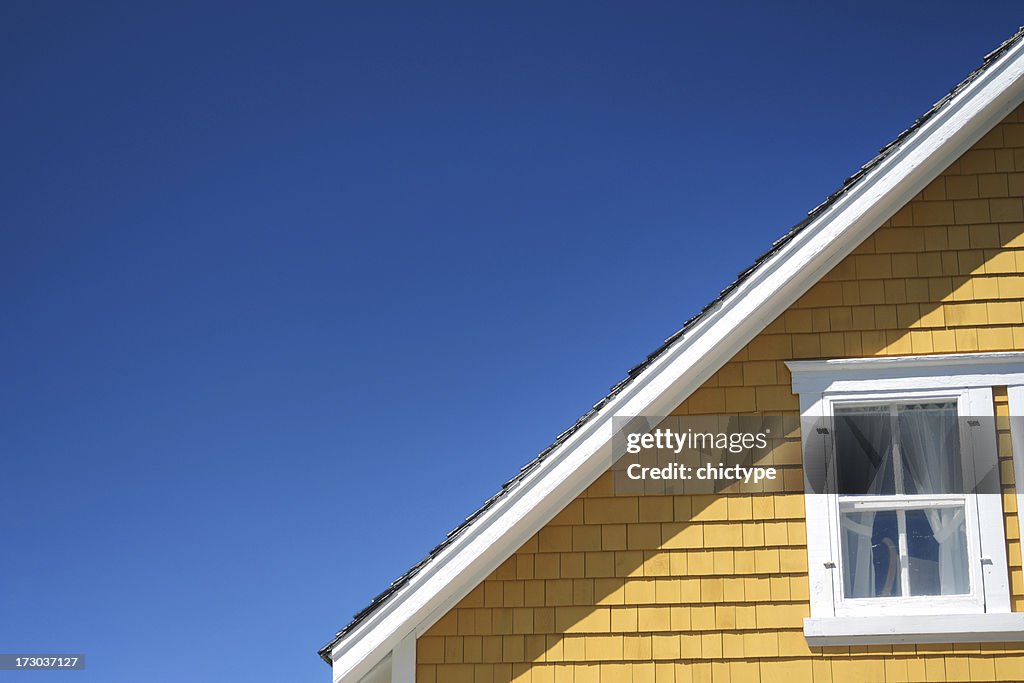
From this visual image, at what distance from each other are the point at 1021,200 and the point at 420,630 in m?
5.63

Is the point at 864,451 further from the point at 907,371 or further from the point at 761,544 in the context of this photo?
the point at 761,544

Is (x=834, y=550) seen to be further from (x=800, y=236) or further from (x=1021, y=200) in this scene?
(x=1021, y=200)

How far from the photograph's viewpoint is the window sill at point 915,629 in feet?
27.2

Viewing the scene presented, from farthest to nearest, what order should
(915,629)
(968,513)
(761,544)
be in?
(761,544) < (968,513) < (915,629)

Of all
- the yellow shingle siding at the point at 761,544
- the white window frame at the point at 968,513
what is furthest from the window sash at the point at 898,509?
the yellow shingle siding at the point at 761,544

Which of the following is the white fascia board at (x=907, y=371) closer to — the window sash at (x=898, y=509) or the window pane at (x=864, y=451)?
the window sash at (x=898, y=509)

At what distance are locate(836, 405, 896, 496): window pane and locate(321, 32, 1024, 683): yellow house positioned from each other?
0.05 ft

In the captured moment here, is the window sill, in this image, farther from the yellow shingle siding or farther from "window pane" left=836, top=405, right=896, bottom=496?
"window pane" left=836, top=405, right=896, bottom=496

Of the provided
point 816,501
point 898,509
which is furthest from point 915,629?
point 816,501

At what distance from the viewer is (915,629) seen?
27.4 ft

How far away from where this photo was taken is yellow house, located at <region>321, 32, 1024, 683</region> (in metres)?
8.50

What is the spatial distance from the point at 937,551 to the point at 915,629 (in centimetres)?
63

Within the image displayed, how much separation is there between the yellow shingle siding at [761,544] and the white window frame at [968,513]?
3.4 inches

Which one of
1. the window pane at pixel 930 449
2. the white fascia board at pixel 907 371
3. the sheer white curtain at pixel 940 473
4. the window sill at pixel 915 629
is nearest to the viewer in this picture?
the window sill at pixel 915 629
